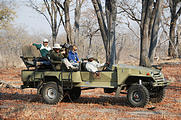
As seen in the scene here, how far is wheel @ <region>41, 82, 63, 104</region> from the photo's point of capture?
9727 millimetres

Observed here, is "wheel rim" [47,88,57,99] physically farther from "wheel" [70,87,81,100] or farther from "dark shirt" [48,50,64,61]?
"dark shirt" [48,50,64,61]

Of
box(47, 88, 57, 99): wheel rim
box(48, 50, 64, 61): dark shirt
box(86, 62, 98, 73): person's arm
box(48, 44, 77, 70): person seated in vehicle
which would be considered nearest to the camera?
box(86, 62, 98, 73): person's arm

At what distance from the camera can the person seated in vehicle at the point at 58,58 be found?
9539mm

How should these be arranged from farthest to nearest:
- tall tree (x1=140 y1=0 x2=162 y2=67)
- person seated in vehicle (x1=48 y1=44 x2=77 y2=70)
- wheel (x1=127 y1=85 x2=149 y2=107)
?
tall tree (x1=140 y1=0 x2=162 y2=67)
person seated in vehicle (x1=48 y1=44 x2=77 y2=70)
wheel (x1=127 y1=85 x2=149 y2=107)

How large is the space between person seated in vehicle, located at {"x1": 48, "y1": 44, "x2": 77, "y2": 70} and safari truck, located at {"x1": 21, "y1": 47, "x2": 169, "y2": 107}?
185 mm

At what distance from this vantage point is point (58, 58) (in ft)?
31.8

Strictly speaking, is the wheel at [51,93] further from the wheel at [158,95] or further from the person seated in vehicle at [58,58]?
the wheel at [158,95]

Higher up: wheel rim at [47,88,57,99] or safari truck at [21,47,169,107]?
safari truck at [21,47,169,107]

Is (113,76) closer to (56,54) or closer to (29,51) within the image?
(56,54)

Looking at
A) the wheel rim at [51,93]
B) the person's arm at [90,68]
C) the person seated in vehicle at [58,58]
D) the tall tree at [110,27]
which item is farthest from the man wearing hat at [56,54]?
the tall tree at [110,27]

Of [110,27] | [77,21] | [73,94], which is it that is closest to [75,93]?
[73,94]

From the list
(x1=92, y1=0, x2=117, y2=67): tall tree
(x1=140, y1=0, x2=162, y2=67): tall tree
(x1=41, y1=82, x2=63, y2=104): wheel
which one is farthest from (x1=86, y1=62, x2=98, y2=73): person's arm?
(x1=140, y1=0, x2=162, y2=67): tall tree

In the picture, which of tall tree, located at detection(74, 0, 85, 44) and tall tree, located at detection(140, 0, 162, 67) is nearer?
tall tree, located at detection(140, 0, 162, 67)

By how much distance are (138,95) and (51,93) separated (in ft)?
10.9
